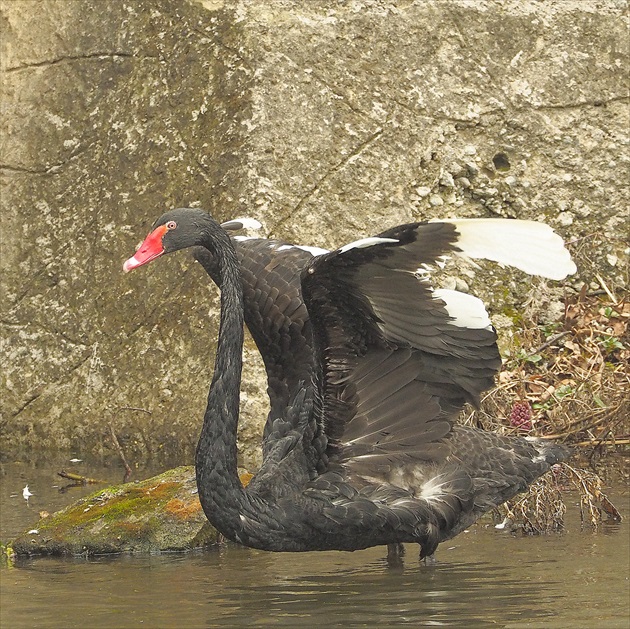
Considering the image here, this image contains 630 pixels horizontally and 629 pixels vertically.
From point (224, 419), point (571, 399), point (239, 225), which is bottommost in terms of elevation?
point (224, 419)

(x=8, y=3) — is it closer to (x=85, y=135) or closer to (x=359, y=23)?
(x=85, y=135)

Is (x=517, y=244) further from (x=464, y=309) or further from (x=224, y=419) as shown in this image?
(x=224, y=419)

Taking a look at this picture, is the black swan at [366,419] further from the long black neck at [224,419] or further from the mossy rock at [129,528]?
the mossy rock at [129,528]

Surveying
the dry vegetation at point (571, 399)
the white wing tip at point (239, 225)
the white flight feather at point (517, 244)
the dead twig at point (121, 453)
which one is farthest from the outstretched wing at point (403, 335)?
the dead twig at point (121, 453)

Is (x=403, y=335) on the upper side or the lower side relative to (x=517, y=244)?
lower

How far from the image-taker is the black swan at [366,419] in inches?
186

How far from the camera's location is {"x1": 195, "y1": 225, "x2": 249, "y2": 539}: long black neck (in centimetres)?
473

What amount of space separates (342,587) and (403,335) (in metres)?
0.93

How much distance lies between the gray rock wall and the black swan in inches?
60.3

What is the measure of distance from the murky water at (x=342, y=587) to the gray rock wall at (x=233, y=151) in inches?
57.8

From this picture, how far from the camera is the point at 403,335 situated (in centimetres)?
497

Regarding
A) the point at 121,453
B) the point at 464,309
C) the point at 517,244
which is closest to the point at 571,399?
the point at 464,309

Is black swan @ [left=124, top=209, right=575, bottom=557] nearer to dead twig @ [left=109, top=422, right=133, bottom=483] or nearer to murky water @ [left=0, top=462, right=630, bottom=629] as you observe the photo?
murky water @ [left=0, top=462, right=630, bottom=629]

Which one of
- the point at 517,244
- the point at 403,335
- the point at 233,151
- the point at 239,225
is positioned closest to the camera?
the point at 517,244
